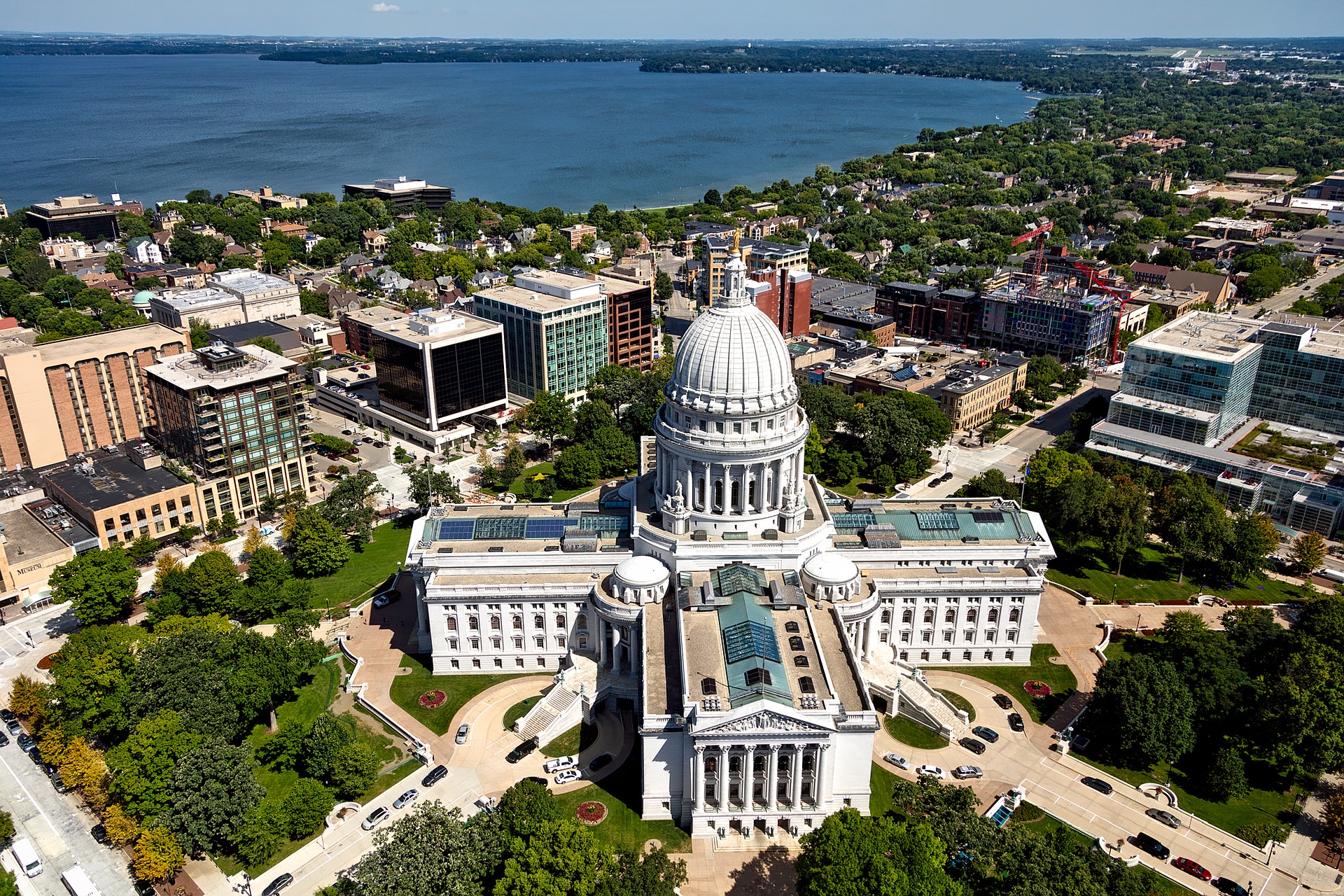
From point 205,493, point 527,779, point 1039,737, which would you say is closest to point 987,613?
point 1039,737

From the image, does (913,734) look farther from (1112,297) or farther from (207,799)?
(1112,297)

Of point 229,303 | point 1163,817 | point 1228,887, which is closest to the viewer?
point 1228,887

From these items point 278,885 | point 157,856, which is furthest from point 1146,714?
point 157,856

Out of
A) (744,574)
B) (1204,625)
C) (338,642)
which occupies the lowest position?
(338,642)

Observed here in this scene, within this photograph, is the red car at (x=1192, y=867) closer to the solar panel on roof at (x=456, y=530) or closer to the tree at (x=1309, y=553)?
the tree at (x=1309, y=553)

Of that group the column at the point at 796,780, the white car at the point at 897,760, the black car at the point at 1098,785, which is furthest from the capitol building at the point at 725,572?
the black car at the point at 1098,785

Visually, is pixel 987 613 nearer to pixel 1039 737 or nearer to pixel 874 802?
pixel 1039 737
